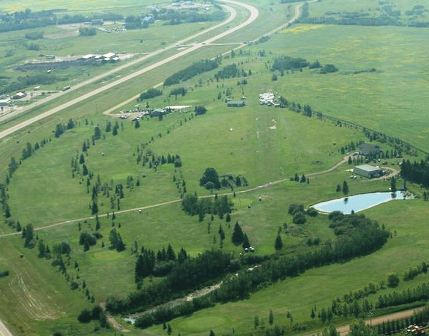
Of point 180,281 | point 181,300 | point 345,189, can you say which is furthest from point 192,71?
point 181,300

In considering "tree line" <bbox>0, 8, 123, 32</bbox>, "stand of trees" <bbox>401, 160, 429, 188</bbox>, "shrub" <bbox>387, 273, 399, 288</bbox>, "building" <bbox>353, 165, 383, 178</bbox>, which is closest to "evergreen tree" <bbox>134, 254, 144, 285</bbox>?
"shrub" <bbox>387, 273, 399, 288</bbox>

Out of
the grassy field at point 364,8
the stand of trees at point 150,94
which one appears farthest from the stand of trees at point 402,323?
the grassy field at point 364,8

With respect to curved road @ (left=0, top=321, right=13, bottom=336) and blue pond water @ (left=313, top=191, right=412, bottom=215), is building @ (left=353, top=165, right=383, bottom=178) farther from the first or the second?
curved road @ (left=0, top=321, right=13, bottom=336)

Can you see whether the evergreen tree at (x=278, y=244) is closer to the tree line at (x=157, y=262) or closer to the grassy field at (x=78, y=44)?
the tree line at (x=157, y=262)

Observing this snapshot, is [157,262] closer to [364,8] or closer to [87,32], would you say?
[87,32]

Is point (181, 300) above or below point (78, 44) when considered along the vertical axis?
below

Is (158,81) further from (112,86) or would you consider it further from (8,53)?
(8,53)
